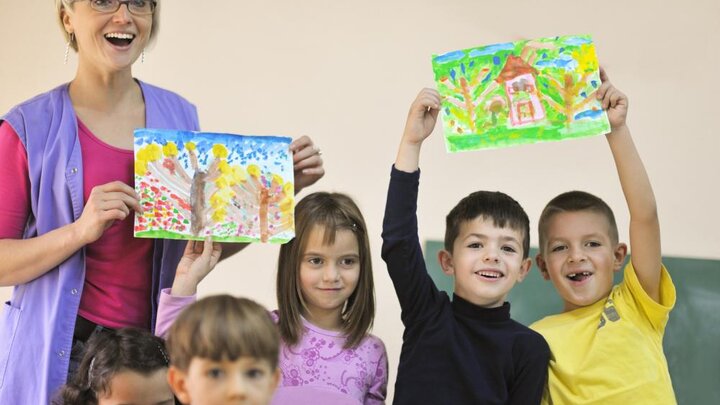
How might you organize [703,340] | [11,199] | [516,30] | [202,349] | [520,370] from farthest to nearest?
[516,30] → [703,340] → [520,370] → [11,199] → [202,349]

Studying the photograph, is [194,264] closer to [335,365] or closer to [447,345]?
[335,365]

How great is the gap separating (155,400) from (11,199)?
55 cm

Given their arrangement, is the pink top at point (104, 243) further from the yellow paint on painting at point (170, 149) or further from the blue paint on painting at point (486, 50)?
the blue paint on painting at point (486, 50)

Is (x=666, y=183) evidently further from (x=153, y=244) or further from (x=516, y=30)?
(x=153, y=244)

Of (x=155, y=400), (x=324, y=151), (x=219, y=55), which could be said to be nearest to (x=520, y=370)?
(x=155, y=400)

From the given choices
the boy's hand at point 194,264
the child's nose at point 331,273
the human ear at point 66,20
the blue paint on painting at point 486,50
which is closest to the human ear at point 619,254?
the blue paint on painting at point 486,50

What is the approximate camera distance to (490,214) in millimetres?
2199

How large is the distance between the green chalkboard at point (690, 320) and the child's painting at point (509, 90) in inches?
63.5

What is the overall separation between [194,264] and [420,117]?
2.06 feet

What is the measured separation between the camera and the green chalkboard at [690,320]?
11.6ft

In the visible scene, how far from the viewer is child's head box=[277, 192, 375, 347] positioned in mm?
2166

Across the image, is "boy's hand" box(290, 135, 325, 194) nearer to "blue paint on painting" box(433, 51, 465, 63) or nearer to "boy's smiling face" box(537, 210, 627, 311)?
"blue paint on painting" box(433, 51, 465, 63)

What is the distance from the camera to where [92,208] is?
188 centimetres

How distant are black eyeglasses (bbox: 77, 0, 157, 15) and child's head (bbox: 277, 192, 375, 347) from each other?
2.01ft
